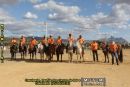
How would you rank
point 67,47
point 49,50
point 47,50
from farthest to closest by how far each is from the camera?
1. point 47,50
2. point 49,50
3. point 67,47

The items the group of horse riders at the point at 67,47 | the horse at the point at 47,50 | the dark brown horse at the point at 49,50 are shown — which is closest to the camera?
the group of horse riders at the point at 67,47

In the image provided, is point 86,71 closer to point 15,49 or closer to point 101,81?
point 101,81

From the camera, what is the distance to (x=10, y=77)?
73.0ft

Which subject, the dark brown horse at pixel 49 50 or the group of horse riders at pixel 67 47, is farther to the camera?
the dark brown horse at pixel 49 50

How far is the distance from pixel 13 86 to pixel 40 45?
637 inches

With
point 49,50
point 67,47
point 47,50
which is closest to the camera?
point 67,47

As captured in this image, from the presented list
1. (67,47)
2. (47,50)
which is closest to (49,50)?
(47,50)

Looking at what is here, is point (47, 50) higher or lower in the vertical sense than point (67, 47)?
lower

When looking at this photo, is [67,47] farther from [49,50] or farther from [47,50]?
[47,50]

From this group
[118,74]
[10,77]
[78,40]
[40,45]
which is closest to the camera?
[10,77]

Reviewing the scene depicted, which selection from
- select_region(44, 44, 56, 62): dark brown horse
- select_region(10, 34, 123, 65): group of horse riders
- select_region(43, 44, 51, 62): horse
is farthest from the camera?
select_region(43, 44, 51, 62): horse

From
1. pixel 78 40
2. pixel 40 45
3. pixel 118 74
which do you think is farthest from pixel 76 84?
pixel 40 45

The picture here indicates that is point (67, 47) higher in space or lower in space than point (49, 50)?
higher

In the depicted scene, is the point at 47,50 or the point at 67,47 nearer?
the point at 67,47
